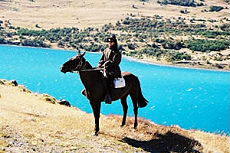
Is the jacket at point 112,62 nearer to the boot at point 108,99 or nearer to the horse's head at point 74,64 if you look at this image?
the boot at point 108,99

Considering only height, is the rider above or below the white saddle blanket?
above

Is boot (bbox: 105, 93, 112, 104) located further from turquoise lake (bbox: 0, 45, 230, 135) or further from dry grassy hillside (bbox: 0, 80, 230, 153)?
turquoise lake (bbox: 0, 45, 230, 135)

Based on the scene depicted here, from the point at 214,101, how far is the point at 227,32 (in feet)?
310

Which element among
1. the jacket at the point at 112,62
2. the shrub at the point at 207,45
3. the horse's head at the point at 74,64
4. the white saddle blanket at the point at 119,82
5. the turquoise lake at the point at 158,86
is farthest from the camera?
the shrub at the point at 207,45

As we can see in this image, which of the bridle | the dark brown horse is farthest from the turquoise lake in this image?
the bridle

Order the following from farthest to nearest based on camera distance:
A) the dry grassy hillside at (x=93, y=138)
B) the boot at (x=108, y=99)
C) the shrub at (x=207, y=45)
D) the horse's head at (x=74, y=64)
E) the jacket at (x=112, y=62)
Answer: the shrub at (x=207, y=45) < the boot at (x=108, y=99) < the jacket at (x=112, y=62) < the horse's head at (x=74, y=64) < the dry grassy hillside at (x=93, y=138)

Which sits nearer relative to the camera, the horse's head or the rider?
the horse's head

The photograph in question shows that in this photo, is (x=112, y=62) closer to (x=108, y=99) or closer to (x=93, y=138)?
(x=108, y=99)

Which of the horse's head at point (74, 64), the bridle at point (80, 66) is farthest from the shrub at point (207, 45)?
Result: the horse's head at point (74, 64)

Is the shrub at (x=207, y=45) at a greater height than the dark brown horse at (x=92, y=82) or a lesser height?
lesser

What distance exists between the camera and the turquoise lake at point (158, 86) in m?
53.8

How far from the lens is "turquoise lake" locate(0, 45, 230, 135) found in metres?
53.8

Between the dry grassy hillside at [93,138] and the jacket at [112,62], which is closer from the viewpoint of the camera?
the dry grassy hillside at [93,138]

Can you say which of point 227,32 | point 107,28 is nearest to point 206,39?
point 227,32
